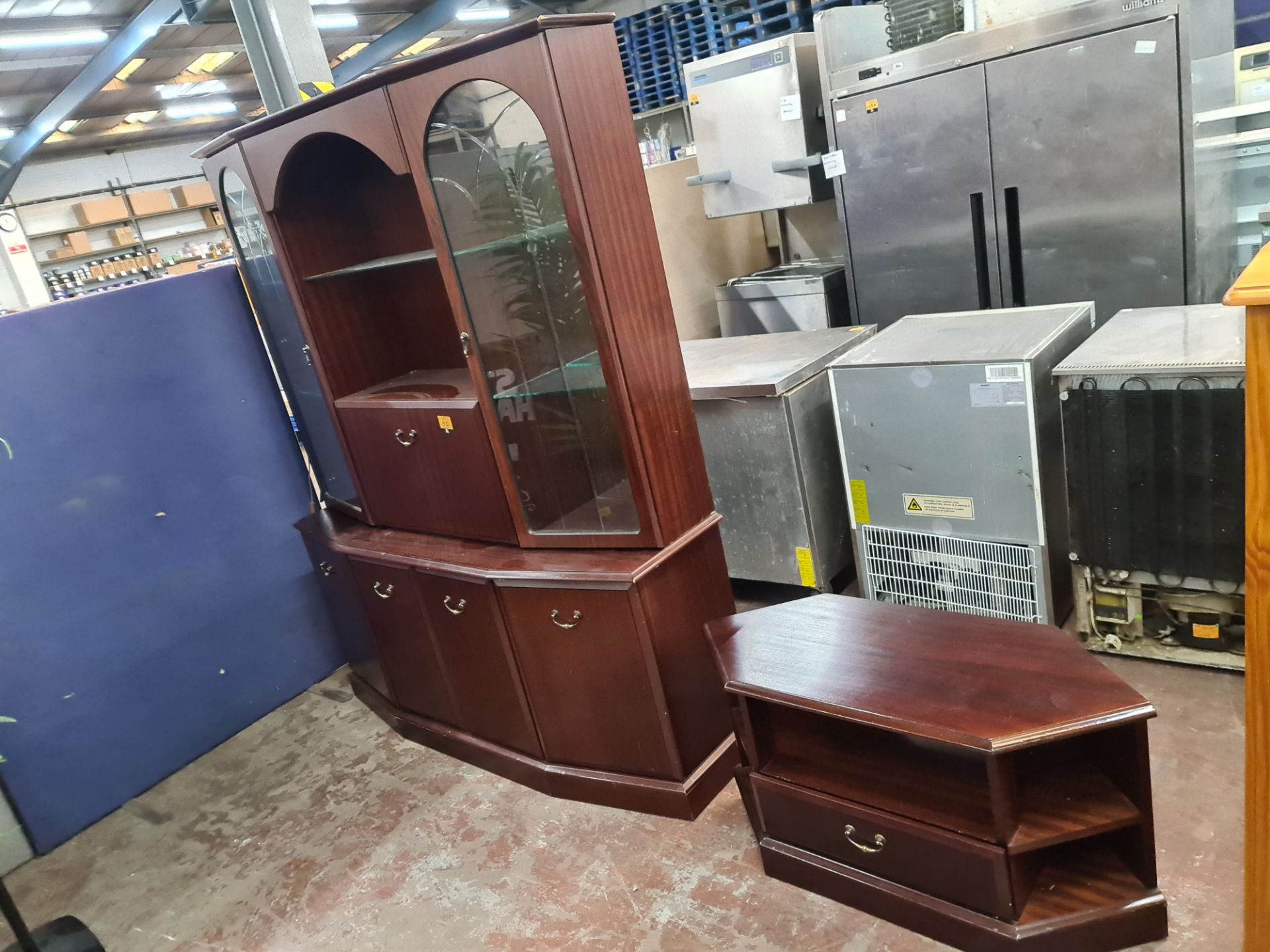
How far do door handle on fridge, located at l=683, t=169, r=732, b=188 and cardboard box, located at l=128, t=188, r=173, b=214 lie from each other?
27.4 feet

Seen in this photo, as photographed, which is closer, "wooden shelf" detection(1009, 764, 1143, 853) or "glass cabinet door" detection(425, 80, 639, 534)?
"wooden shelf" detection(1009, 764, 1143, 853)

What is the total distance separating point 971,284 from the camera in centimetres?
304

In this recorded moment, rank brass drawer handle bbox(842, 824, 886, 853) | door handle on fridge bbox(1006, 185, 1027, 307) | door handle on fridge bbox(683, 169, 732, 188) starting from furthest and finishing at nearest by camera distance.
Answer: door handle on fridge bbox(683, 169, 732, 188) → door handle on fridge bbox(1006, 185, 1027, 307) → brass drawer handle bbox(842, 824, 886, 853)

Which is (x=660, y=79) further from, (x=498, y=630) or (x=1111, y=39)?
(x=498, y=630)

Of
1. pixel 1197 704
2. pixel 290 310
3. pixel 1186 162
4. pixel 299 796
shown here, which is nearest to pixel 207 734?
pixel 299 796

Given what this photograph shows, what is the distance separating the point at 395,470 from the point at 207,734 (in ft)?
4.07

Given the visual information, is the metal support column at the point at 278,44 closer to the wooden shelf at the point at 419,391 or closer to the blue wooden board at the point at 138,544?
the blue wooden board at the point at 138,544

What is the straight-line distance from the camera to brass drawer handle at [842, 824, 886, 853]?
1.57 metres

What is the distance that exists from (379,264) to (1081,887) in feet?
7.11

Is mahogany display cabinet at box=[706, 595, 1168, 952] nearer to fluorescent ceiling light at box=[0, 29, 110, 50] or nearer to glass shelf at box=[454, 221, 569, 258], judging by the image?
glass shelf at box=[454, 221, 569, 258]

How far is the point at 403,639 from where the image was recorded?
2.50 meters

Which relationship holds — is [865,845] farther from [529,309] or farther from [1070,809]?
[529,309]

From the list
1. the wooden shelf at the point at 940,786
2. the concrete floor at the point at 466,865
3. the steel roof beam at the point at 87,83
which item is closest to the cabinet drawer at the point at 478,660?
the concrete floor at the point at 466,865

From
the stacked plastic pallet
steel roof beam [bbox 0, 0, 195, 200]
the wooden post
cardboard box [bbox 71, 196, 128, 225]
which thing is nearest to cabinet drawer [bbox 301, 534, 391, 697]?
the wooden post
